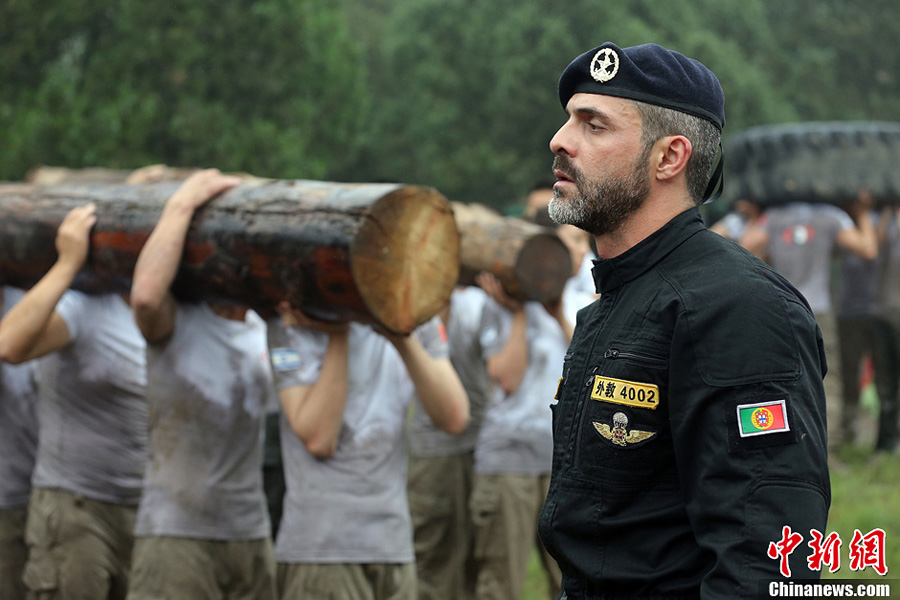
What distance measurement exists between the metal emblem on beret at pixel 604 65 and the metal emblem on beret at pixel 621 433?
28.4 inches

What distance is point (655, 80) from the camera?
7.26 feet

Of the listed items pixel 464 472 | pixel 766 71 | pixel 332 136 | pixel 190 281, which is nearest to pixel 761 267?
pixel 190 281

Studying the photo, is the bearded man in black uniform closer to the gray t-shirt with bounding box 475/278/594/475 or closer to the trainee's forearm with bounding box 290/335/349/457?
the trainee's forearm with bounding box 290/335/349/457

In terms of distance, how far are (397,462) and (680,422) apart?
2.28 meters

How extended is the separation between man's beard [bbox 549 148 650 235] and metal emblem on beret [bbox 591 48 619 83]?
7.2 inches

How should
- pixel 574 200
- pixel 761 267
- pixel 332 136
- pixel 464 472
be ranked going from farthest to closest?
pixel 332 136
pixel 464 472
pixel 574 200
pixel 761 267

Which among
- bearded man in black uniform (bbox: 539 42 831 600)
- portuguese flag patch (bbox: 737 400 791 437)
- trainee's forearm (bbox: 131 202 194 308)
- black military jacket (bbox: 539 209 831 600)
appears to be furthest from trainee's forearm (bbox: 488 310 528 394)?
portuguese flag patch (bbox: 737 400 791 437)

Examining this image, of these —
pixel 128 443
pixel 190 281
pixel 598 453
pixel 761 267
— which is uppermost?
pixel 761 267

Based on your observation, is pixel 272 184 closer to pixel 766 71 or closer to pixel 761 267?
pixel 761 267

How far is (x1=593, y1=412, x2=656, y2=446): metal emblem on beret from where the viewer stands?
2.05 m

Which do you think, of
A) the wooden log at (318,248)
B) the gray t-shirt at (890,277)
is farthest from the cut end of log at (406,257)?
the gray t-shirt at (890,277)

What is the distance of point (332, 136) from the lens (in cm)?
2506

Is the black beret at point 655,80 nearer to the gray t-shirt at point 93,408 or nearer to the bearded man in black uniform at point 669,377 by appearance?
the bearded man in black uniform at point 669,377

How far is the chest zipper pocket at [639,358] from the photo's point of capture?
2.05m
